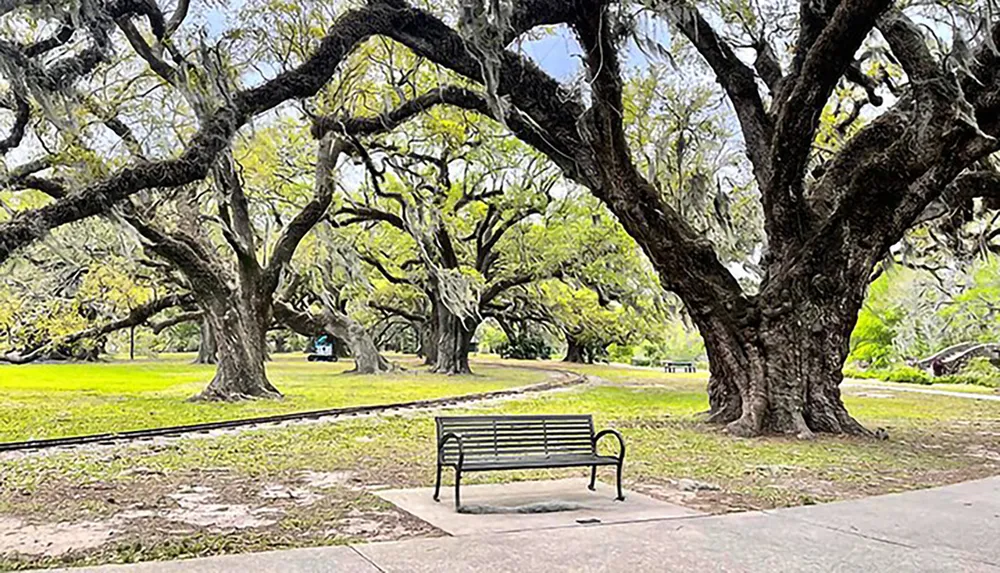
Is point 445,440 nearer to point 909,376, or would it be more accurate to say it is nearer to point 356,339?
point 356,339

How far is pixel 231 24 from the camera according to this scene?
40.5 ft

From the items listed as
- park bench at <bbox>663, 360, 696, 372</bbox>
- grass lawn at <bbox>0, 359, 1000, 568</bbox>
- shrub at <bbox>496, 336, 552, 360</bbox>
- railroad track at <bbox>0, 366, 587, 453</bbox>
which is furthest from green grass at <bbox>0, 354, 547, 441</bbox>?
shrub at <bbox>496, 336, 552, 360</bbox>

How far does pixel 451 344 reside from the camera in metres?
27.7

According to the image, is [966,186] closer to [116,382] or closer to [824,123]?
[824,123]

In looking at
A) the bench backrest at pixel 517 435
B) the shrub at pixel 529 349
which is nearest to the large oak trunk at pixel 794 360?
the bench backrest at pixel 517 435

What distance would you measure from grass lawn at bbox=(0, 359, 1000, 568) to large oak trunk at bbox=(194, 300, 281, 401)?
4.17m

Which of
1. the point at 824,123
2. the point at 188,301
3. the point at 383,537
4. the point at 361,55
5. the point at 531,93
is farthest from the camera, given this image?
the point at 188,301

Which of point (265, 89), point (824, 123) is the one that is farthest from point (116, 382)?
point (824, 123)

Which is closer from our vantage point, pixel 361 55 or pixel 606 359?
pixel 361 55

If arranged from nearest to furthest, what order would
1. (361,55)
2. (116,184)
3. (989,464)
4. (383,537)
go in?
(383,537) → (116,184) → (989,464) → (361,55)

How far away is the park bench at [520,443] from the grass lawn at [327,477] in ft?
2.03

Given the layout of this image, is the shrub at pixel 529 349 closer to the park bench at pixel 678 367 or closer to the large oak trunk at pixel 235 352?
the park bench at pixel 678 367

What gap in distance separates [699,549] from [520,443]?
1931mm

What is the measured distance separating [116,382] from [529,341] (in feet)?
100
